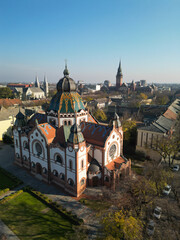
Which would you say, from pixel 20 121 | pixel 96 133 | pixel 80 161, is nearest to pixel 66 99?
pixel 96 133

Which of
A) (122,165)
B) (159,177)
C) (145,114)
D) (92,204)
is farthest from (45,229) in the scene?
(145,114)

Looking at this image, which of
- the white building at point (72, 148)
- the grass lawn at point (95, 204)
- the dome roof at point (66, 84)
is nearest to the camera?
the grass lawn at point (95, 204)

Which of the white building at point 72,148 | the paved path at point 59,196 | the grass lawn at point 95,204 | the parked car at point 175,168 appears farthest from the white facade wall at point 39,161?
the parked car at point 175,168

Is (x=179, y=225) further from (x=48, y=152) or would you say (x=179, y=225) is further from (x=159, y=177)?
(x=48, y=152)

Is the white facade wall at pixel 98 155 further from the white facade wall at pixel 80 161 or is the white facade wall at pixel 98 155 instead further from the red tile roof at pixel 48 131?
the red tile roof at pixel 48 131

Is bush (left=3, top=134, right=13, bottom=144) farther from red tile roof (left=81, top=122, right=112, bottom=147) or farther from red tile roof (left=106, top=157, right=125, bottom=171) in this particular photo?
red tile roof (left=106, top=157, right=125, bottom=171)

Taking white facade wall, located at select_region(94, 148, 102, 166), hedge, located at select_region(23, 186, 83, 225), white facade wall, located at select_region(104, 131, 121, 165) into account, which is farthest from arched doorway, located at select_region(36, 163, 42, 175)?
white facade wall, located at select_region(104, 131, 121, 165)

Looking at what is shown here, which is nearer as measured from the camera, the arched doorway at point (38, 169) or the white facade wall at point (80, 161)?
the white facade wall at point (80, 161)
